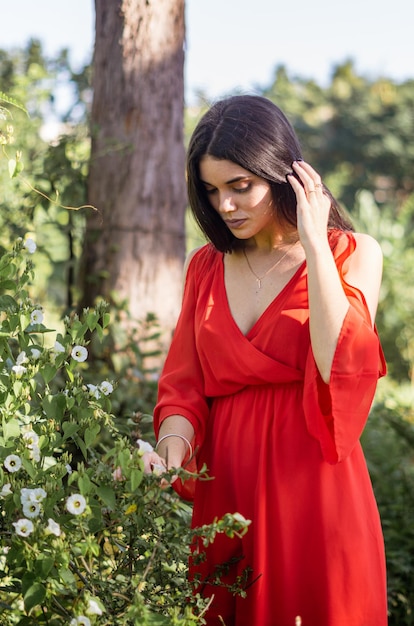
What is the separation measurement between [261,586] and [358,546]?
260mm

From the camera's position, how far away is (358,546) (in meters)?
2.03

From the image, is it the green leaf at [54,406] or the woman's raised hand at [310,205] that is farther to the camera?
the woman's raised hand at [310,205]

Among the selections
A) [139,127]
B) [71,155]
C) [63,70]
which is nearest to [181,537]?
[139,127]

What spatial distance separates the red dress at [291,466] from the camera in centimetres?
200

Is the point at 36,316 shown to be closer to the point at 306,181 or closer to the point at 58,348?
the point at 58,348

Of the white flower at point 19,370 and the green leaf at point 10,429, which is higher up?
the white flower at point 19,370

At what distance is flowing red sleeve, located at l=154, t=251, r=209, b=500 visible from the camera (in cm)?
223

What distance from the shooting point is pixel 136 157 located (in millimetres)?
3996

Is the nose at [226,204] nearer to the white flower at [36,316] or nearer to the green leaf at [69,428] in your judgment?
the white flower at [36,316]

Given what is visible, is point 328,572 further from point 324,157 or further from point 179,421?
point 324,157

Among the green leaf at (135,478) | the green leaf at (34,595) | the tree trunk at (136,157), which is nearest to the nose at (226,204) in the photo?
the green leaf at (135,478)

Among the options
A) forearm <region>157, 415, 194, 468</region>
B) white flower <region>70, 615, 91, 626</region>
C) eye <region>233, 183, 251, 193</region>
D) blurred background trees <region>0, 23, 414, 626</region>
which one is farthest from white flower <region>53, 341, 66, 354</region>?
blurred background trees <region>0, 23, 414, 626</region>

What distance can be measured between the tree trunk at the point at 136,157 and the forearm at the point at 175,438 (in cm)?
182

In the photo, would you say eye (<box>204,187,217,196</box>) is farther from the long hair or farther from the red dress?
the red dress
